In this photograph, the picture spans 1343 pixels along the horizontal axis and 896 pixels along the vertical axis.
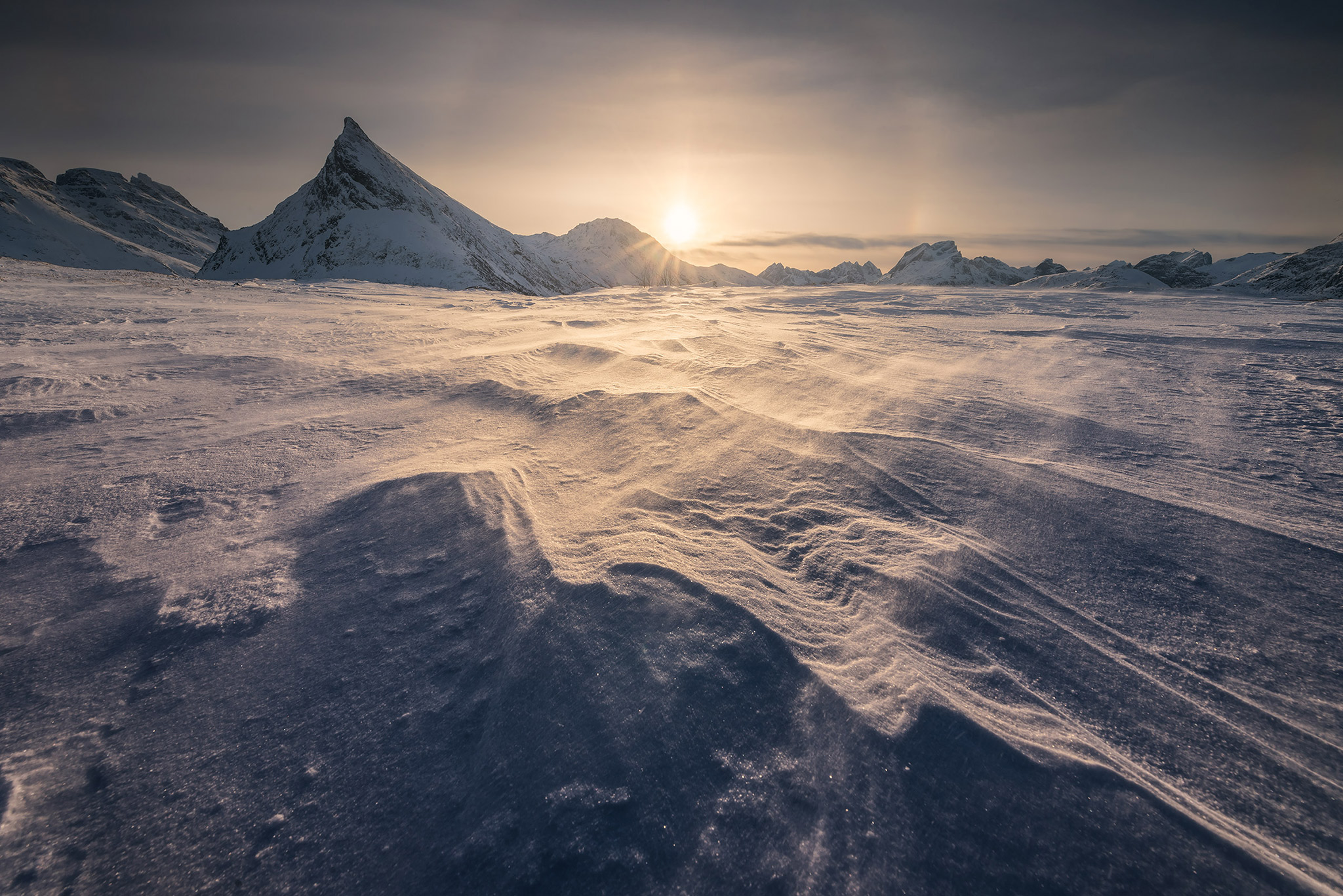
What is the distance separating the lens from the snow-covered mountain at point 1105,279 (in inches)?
1156

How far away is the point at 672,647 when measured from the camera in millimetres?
1450

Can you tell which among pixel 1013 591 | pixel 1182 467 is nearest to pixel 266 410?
pixel 1013 591

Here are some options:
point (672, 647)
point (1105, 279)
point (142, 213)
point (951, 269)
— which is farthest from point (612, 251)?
point (672, 647)

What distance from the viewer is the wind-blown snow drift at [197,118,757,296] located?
43.1 m

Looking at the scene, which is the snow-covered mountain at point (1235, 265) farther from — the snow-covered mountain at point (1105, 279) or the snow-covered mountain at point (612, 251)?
the snow-covered mountain at point (612, 251)

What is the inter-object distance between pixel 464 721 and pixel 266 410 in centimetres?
311

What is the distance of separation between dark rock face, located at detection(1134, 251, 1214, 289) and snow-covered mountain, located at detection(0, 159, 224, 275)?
123 metres

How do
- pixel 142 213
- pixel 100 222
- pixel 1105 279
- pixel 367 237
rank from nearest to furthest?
pixel 1105 279 < pixel 367 237 < pixel 100 222 < pixel 142 213

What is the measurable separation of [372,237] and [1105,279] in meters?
61.0

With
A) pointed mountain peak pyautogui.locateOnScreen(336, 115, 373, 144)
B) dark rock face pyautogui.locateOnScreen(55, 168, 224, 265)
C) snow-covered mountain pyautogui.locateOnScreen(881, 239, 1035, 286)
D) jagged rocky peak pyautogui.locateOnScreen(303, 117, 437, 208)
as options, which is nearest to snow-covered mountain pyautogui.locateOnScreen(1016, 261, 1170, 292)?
jagged rocky peak pyautogui.locateOnScreen(303, 117, 437, 208)

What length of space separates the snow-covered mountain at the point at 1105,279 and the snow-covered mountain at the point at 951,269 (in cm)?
9579

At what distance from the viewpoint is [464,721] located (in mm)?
1266

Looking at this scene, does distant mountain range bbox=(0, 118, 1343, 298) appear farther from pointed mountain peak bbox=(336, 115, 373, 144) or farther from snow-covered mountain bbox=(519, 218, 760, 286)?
snow-covered mountain bbox=(519, 218, 760, 286)

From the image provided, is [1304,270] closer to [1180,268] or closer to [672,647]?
[1180,268]
